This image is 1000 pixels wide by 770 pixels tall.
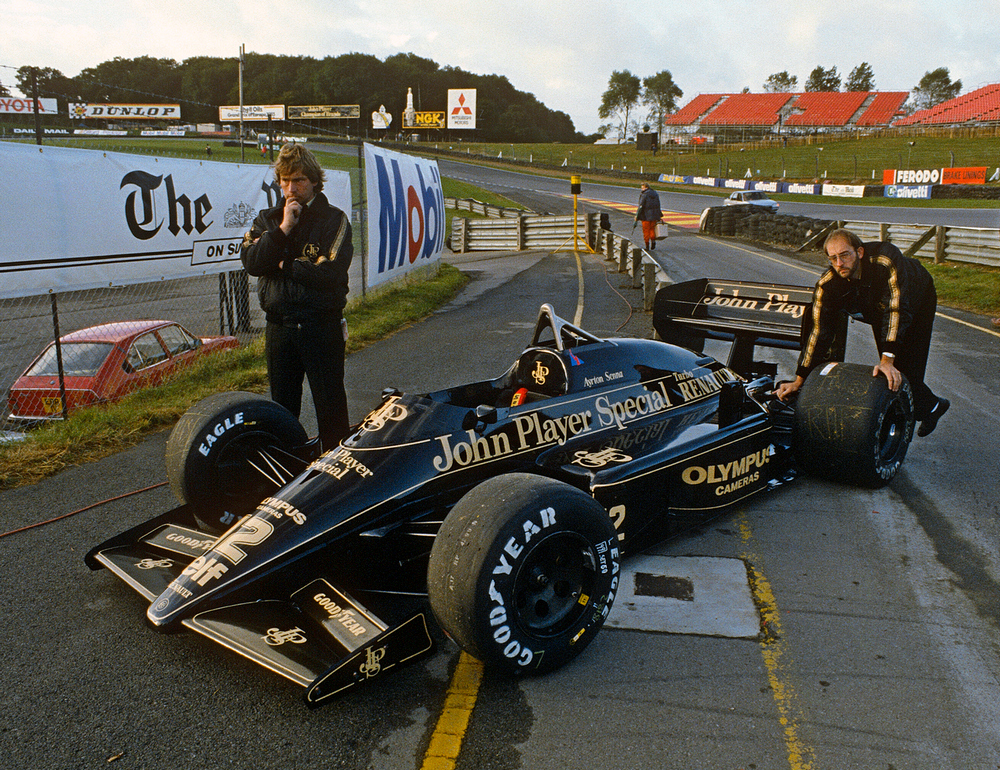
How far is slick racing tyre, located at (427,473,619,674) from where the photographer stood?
2.96m

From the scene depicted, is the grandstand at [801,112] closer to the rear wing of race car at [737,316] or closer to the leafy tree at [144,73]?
the leafy tree at [144,73]

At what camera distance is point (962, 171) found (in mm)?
47656

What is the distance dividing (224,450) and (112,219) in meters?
4.00

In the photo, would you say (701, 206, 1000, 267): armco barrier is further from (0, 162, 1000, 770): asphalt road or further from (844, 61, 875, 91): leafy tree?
(844, 61, 875, 91): leafy tree

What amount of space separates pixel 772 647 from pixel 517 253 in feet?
77.2

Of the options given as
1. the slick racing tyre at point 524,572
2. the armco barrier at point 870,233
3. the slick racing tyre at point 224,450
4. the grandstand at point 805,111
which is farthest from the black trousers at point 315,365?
the grandstand at point 805,111

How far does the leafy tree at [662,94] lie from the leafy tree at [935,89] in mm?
35047

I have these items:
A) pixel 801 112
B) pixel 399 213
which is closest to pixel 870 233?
pixel 399 213

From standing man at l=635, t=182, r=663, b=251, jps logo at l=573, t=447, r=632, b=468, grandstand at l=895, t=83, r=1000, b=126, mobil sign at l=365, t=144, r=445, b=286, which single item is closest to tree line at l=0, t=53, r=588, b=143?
grandstand at l=895, t=83, r=1000, b=126

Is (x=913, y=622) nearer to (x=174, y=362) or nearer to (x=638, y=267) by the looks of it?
(x=174, y=362)

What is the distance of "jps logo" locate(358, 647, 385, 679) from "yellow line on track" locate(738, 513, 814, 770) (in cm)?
147

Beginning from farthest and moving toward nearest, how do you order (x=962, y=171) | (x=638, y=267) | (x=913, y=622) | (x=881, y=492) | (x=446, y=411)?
(x=962, y=171), (x=638, y=267), (x=881, y=492), (x=446, y=411), (x=913, y=622)

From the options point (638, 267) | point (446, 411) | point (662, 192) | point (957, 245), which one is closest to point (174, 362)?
point (446, 411)

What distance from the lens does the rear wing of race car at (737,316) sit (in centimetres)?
682
